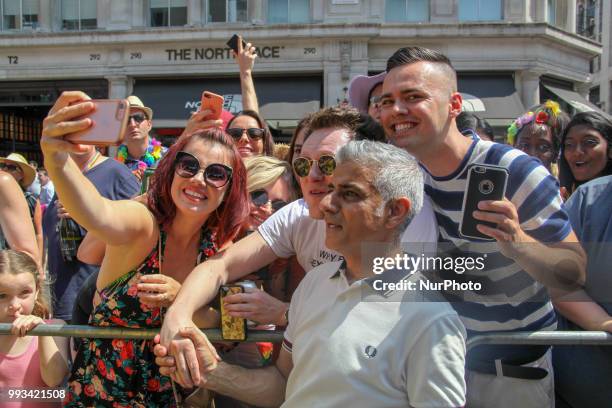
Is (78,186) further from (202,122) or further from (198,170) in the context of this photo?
(202,122)

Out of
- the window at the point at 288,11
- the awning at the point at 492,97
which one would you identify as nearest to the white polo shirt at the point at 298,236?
the awning at the point at 492,97

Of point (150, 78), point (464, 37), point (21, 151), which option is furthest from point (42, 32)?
point (464, 37)

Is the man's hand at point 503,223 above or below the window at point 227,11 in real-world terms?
below

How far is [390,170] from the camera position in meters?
1.78

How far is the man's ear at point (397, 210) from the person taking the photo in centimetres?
177

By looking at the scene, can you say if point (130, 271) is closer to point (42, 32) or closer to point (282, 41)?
point (282, 41)

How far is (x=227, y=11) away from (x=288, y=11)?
1772mm

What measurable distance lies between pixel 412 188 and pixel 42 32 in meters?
17.3

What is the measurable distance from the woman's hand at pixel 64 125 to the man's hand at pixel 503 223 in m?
1.31

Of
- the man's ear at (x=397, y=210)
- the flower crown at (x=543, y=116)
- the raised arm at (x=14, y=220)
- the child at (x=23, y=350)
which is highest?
the flower crown at (x=543, y=116)

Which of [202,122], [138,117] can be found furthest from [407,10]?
[202,122]

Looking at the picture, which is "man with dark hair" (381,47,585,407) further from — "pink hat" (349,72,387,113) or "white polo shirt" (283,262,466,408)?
"pink hat" (349,72,387,113)

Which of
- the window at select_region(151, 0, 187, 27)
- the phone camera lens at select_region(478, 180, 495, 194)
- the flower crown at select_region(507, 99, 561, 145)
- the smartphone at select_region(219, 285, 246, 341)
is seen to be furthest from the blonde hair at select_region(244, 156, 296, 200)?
the window at select_region(151, 0, 187, 27)

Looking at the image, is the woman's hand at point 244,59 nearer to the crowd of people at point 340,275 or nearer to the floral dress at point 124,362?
the crowd of people at point 340,275
